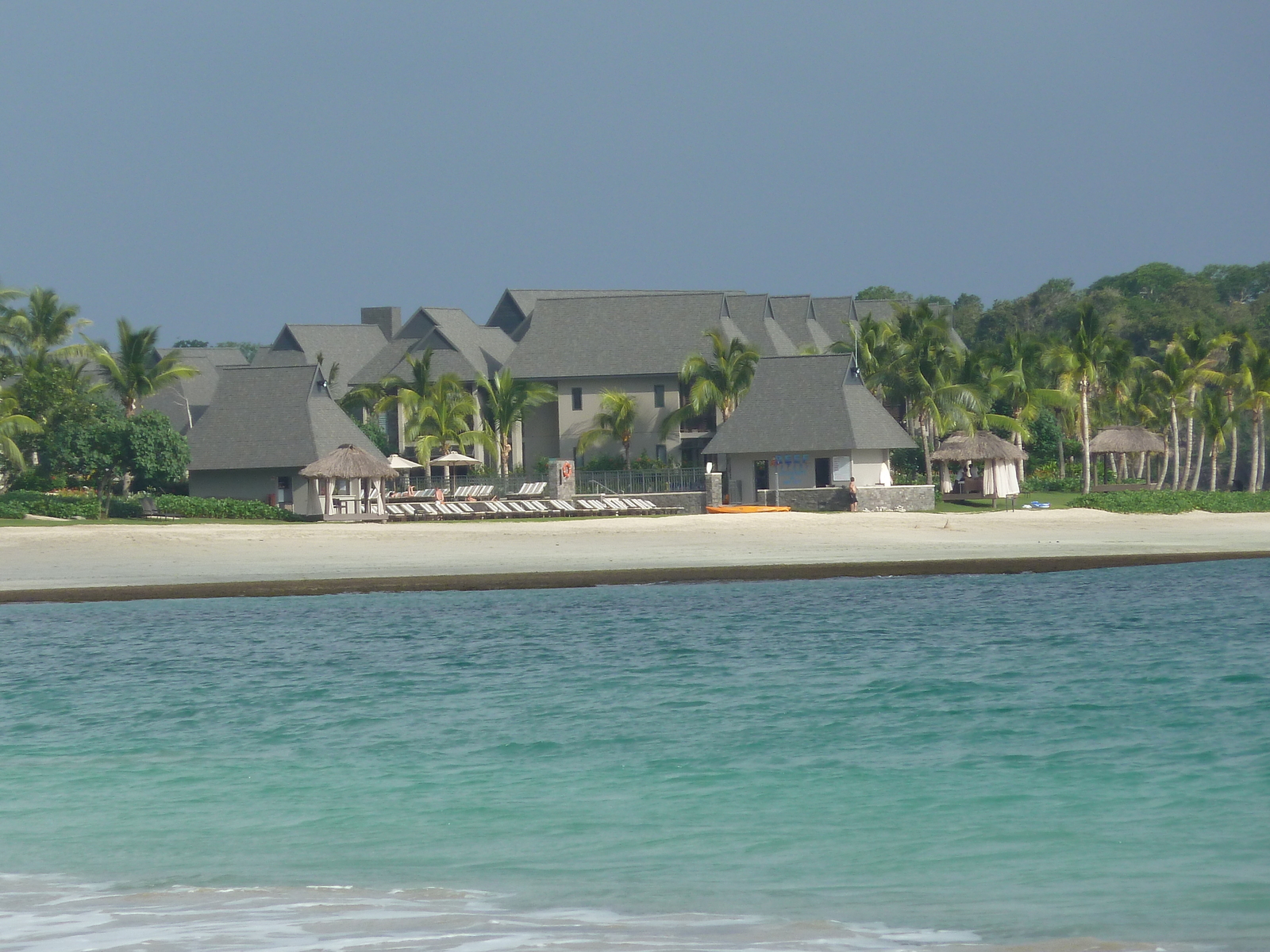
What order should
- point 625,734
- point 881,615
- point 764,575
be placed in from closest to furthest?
point 625,734 → point 881,615 → point 764,575

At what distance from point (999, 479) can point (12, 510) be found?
31.3 meters

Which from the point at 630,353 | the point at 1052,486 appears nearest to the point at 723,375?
the point at 630,353

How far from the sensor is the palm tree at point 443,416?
5384 centimetres

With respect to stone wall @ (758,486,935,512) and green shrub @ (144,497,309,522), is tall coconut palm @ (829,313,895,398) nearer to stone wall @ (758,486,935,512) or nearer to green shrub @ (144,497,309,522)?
stone wall @ (758,486,935,512)

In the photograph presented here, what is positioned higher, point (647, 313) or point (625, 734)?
point (647, 313)

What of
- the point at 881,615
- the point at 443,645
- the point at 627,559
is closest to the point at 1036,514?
the point at 627,559

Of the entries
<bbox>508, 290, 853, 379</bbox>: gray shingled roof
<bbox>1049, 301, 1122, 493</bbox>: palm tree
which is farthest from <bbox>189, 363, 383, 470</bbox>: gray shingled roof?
<bbox>1049, 301, 1122, 493</bbox>: palm tree

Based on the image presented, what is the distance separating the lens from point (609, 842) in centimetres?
920

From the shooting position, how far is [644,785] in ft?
35.9

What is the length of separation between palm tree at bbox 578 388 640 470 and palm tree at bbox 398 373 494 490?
190 inches

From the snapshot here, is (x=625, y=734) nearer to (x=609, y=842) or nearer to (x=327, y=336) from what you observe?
(x=609, y=842)

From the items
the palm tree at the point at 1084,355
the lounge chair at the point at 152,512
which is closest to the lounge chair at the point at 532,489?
the lounge chair at the point at 152,512

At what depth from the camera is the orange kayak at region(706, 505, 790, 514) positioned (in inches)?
1694

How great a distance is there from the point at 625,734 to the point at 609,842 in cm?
374
